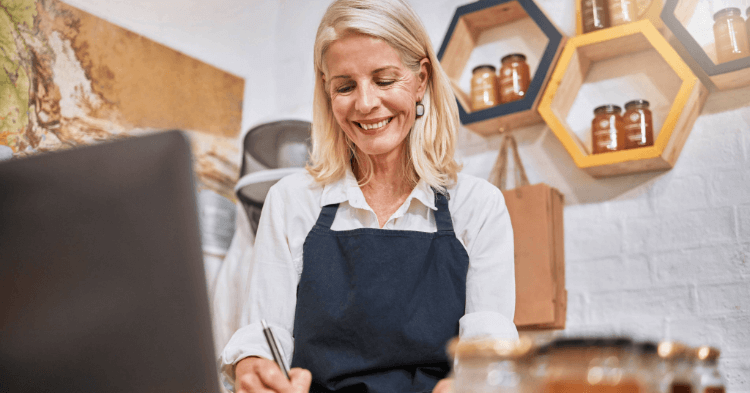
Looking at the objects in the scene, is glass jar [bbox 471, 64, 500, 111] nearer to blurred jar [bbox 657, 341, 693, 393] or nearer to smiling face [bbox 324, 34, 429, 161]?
smiling face [bbox 324, 34, 429, 161]

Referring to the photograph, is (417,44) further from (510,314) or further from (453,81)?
(453,81)

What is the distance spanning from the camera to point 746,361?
1621 millimetres

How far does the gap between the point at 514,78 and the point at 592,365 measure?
1756 mm

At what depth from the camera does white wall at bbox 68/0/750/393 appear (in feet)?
5.55

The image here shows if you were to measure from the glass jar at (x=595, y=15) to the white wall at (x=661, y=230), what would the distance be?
0.16m

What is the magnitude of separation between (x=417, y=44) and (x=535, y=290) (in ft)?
2.84

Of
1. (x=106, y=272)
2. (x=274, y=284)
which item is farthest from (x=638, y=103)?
(x=106, y=272)

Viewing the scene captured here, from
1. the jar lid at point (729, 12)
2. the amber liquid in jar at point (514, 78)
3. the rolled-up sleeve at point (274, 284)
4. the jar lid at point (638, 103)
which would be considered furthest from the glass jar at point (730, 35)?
the rolled-up sleeve at point (274, 284)

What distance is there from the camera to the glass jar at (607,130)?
1.81m

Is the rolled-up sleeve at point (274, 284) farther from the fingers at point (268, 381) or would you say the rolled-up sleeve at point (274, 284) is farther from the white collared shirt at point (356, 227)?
the fingers at point (268, 381)

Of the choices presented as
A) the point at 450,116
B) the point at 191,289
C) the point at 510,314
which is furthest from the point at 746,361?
the point at 191,289

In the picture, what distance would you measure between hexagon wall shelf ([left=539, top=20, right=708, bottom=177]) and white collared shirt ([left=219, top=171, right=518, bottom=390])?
602 mm

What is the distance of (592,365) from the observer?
356mm

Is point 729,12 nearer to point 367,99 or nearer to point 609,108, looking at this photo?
point 609,108
